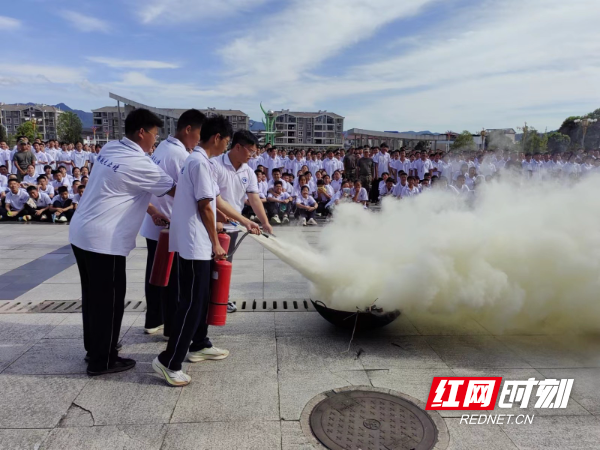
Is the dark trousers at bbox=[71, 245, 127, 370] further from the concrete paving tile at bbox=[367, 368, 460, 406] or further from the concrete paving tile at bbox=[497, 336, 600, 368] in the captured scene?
the concrete paving tile at bbox=[497, 336, 600, 368]

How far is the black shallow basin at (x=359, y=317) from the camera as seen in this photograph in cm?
409

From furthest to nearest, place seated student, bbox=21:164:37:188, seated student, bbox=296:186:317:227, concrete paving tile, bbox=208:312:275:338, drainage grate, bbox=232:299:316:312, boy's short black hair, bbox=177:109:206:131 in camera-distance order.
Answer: seated student, bbox=21:164:37:188 → seated student, bbox=296:186:317:227 → drainage grate, bbox=232:299:316:312 → concrete paving tile, bbox=208:312:275:338 → boy's short black hair, bbox=177:109:206:131

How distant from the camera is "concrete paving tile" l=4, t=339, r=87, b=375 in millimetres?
3611

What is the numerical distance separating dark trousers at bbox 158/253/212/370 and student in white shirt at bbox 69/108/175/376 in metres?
0.53

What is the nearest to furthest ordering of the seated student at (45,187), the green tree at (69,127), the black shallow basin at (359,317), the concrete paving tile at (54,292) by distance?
the black shallow basin at (359,317) → the concrete paving tile at (54,292) → the seated student at (45,187) → the green tree at (69,127)

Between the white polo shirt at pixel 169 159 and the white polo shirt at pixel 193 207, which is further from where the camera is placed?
the white polo shirt at pixel 169 159

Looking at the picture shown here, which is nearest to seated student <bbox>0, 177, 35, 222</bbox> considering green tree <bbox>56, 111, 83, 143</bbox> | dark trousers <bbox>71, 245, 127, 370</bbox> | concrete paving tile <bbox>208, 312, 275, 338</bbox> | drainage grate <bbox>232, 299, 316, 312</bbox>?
drainage grate <bbox>232, 299, 316, 312</bbox>

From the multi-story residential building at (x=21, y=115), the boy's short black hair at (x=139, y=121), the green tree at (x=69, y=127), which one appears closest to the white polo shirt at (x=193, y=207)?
the boy's short black hair at (x=139, y=121)

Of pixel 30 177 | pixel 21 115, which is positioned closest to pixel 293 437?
pixel 30 177

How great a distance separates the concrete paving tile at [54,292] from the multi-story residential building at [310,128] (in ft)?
404

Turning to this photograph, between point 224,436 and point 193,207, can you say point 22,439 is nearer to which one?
point 224,436

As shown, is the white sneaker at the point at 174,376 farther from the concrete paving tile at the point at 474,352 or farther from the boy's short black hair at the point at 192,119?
the concrete paving tile at the point at 474,352

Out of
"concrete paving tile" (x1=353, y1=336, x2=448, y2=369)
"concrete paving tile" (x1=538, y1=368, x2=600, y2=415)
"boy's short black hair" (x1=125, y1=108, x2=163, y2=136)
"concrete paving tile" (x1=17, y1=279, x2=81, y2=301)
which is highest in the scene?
"boy's short black hair" (x1=125, y1=108, x2=163, y2=136)

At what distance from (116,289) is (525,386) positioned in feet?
11.1
